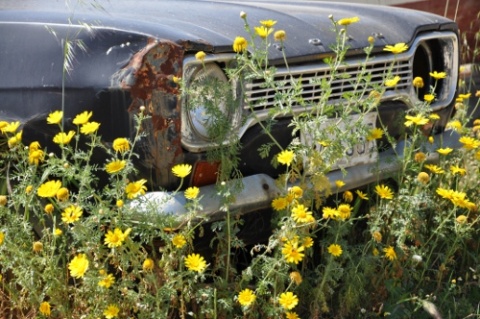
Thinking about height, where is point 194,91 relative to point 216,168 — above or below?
above

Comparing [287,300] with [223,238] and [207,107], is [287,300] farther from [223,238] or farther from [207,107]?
[207,107]

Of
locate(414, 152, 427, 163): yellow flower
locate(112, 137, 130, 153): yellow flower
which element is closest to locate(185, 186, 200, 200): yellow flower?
locate(112, 137, 130, 153): yellow flower

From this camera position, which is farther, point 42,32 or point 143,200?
point 42,32

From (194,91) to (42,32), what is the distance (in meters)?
0.65

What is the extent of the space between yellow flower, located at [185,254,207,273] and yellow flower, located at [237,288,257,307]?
148 mm

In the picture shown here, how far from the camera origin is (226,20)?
328 cm

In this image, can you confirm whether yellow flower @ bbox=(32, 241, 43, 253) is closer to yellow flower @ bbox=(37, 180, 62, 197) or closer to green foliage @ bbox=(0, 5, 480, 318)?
green foliage @ bbox=(0, 5, 480, 318)

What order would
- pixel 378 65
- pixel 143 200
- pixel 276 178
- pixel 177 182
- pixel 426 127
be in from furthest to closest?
pixel 426 127 < pixel 378 65 < pixel 276 178 < pixel 177 182 < pixel 143 200

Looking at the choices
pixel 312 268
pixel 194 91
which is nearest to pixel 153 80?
pixel 194 91

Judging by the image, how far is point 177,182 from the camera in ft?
9.47

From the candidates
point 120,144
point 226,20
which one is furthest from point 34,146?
point 226,20

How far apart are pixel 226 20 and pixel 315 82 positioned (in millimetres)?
486

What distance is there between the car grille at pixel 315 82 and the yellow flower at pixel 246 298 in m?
0.60

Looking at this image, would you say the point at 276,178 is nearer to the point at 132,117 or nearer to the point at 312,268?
the point at 312,268
